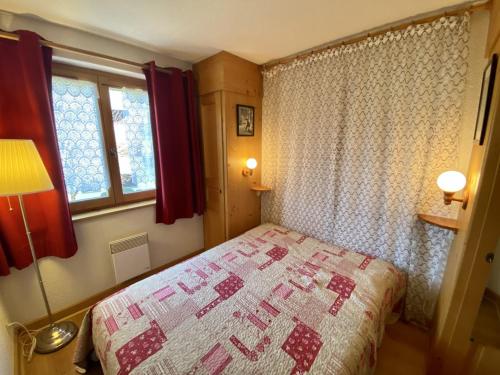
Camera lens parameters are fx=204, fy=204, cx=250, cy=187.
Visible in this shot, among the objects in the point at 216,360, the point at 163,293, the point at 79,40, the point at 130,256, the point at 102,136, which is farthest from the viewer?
the point at 130,256

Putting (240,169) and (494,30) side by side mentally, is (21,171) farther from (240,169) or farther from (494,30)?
(494,30)

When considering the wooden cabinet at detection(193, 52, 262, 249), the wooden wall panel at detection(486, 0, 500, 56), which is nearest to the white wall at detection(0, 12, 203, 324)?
the wooden cabinet at detection(193, 52, 262, 249)

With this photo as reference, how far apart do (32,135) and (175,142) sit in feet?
3.45

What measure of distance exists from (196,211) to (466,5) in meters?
2.74

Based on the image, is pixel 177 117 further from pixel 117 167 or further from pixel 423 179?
pixel 423 179

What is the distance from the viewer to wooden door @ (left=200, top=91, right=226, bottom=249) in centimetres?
221

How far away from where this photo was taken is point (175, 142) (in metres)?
2.18

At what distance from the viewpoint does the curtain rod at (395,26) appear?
1.26m

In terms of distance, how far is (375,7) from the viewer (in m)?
1.33

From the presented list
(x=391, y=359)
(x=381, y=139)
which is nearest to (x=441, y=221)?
(x=381, y=139)

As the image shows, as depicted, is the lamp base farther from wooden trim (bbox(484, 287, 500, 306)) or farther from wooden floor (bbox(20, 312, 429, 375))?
wooden trim (bbox(484, 287, 500, 306))

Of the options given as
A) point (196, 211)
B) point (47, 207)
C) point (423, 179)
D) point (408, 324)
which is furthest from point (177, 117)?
point (408, 324)

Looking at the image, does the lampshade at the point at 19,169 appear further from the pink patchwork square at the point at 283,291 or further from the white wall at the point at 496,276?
the white wall at the point at 496,276

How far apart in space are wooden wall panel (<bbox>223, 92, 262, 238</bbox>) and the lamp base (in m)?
1.54
